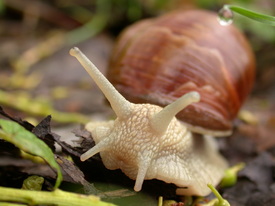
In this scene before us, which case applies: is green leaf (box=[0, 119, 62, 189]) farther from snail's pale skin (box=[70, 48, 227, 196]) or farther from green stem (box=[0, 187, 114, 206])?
snail's pale skin (box=[70, 48, 227, 196])

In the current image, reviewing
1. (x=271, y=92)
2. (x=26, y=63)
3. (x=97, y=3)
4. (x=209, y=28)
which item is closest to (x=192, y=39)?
(x=209, y=28)

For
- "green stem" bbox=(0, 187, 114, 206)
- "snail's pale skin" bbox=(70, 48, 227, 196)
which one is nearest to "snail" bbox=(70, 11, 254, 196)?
"snail's pale skin" bbox=(70, 48, 227, 196)

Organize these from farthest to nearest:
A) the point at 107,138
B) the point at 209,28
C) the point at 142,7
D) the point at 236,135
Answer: the point at 142,7 < the point at 236,135 < the point at 209,28 < the point at 107,138

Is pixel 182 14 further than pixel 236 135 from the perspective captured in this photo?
No

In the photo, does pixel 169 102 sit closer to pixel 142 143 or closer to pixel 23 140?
pixel 142 143

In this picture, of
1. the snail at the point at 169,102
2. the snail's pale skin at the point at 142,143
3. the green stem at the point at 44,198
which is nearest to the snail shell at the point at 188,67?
the snail at the point at 169,102

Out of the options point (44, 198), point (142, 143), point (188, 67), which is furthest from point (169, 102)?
point (44, 198)

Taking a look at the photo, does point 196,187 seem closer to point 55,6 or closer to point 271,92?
point 271,92
